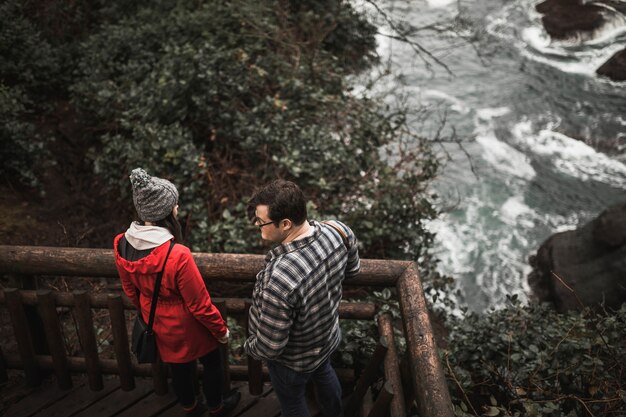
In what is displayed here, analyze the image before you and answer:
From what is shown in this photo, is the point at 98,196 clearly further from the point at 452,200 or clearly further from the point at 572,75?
the point at 572,75

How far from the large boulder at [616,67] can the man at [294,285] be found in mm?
12818

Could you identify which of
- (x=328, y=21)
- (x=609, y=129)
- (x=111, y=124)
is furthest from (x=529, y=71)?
(x=111, y=124)

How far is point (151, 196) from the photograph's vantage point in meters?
2.12

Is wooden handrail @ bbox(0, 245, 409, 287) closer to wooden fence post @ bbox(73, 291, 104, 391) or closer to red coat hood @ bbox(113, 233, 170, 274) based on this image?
wooden fence post @ bbox(73, 291, 104, 391)

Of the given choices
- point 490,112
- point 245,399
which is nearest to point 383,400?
point 245,399

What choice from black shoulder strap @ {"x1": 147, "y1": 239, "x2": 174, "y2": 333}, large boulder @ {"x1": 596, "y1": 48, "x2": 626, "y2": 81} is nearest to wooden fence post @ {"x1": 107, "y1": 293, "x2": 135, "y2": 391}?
black shoulder strap @ {"x1": 147, "y1": 239, "x2": 174, "y2": 333}

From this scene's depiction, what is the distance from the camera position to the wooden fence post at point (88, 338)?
253 centimetres

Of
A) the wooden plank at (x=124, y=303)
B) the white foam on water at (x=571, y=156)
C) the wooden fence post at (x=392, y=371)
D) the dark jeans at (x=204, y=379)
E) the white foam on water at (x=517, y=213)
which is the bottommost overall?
the white foam on water at (x=517, y=213)

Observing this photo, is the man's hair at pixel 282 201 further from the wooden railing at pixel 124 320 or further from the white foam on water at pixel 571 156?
the white foam on water at pixel 571 156

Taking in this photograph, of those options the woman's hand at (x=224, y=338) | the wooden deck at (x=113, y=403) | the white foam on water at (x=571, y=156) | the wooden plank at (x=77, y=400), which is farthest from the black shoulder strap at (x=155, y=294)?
the white foam on water at (x=571, y=156)

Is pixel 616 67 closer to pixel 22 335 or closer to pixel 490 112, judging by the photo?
pixel 490 112

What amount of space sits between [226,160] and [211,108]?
0.73 metres

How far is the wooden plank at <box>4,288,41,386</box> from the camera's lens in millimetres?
2582

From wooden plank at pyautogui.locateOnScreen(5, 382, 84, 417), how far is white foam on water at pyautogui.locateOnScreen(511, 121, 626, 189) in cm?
1018
